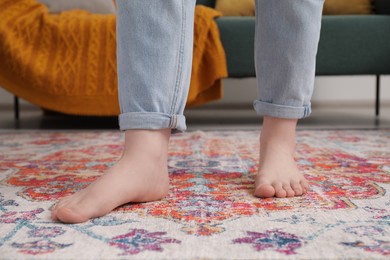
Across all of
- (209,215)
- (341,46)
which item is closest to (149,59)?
(209,215)

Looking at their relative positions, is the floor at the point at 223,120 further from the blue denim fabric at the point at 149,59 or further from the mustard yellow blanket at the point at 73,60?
the blue denim fabric at the point at 149,59

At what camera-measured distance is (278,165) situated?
947 millimetres

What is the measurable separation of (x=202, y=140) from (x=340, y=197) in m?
0.91

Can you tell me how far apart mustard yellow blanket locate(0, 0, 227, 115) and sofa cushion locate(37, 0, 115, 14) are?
29 cm

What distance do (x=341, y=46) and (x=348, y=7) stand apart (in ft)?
1.63

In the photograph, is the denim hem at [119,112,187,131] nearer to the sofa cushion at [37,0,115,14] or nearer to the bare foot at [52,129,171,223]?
the bare foot at [52,129,171,223]

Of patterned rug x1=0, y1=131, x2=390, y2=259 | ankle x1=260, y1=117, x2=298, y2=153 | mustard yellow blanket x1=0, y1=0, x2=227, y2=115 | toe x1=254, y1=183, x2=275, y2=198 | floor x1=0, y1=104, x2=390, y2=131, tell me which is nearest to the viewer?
patterned rug x1=0, y1=131, x2=390, y2=259

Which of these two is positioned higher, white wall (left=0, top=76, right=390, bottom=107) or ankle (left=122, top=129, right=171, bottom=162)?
ankle (left=122, top=129, right=171, bottom=162)

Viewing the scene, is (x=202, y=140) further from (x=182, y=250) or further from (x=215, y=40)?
(x=182, y=250)

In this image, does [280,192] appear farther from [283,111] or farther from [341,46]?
[341,46]

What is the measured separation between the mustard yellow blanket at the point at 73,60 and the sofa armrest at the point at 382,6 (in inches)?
31.6

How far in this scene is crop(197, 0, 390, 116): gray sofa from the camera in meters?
2.19

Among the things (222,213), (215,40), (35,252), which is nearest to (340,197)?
(222,213)

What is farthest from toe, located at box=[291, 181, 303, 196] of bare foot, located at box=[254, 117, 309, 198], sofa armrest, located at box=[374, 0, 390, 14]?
sofa armrest, located at box=[374, 0, 390, 14]
